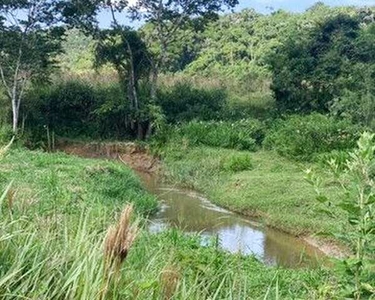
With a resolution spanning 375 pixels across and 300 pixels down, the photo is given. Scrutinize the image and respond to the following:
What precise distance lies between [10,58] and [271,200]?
6557 millimetres

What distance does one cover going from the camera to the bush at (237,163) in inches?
494

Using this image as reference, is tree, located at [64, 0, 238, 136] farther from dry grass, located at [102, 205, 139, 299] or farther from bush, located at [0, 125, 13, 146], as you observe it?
dry grass, located at [102, 205, 139, 299]

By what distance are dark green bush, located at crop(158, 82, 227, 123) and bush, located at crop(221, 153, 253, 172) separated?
129 inches

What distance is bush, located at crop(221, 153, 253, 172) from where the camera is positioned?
41.2 feet

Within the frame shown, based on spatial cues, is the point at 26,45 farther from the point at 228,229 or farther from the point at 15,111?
the point at 228,229

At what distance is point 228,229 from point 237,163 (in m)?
3.29

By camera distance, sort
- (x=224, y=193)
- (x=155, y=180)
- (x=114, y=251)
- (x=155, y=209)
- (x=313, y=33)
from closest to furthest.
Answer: (x=114, y=251) < (x=155, y=209) < (x=224, y=193) < (x=155, y=180) < (x=313, y=33)

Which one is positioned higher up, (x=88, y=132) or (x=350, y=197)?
(x=350, y=197)

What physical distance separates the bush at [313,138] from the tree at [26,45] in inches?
202

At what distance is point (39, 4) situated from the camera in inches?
536

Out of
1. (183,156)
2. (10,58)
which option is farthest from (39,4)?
(183,156)

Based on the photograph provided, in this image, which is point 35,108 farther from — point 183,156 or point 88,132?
point 183,156

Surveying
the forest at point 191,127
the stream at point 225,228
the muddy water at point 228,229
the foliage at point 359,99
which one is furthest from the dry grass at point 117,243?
the foliage at point 359,99

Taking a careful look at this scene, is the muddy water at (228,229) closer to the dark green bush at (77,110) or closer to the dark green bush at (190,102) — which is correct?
the dark green bush at (77,110)
